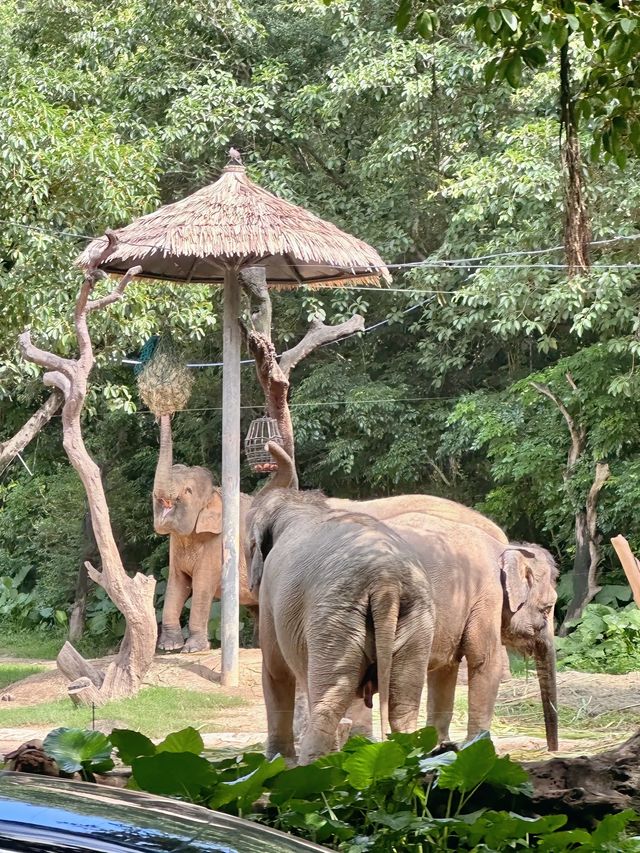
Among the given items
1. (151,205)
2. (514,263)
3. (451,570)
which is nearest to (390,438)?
(514,263)

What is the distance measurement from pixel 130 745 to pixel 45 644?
39.3ft

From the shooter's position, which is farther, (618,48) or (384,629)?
(384,629)

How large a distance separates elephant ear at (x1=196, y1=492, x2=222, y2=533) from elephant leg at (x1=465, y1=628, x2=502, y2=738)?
6.59 meters

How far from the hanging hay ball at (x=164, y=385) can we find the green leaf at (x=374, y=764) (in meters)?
6.66

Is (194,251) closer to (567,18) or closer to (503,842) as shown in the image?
(567,18)

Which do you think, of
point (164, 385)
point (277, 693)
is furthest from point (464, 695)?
point (164, 385)

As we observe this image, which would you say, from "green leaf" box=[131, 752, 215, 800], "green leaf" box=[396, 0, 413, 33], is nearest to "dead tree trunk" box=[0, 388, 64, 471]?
"green leaf" box=[396, 0, 413, 33]

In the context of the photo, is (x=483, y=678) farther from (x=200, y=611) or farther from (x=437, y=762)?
(x=200, y=611)

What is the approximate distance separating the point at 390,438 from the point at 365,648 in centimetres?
891

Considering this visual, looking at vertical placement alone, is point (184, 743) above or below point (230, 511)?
above

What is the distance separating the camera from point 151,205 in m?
11.5

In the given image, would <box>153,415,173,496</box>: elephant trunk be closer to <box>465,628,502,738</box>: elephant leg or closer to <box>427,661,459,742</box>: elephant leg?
<box>427,661,459,742</box>: elephant leg

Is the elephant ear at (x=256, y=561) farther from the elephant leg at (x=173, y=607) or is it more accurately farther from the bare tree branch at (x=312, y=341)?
the elephant leg at (x=173, y=607)

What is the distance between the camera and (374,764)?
2.88 m
